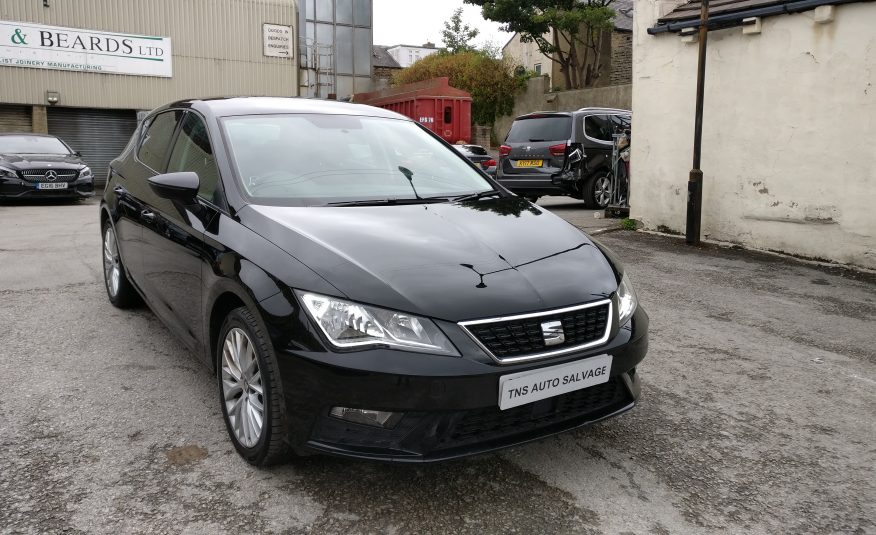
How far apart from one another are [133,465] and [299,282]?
111 cm

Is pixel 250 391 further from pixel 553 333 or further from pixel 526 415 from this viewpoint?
pixel 553 333

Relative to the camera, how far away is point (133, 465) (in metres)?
3.00

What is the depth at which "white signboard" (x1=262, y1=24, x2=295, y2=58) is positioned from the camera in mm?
24484

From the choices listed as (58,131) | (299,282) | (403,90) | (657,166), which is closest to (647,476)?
(299,282)

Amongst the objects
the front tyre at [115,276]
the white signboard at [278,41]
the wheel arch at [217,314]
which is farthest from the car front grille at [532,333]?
the white signboard at [278,41]

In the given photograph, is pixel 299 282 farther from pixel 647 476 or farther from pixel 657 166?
pixel 657 166

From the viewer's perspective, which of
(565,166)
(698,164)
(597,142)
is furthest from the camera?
(597,142)

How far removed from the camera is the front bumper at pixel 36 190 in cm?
1359

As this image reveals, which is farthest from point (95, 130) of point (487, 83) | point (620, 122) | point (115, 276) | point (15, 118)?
point (115, 276)

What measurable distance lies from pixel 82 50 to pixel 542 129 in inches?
623

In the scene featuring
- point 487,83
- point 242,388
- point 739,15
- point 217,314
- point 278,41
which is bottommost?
point 242,388

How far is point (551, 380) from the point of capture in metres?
2.62

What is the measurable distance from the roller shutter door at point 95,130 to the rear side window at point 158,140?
19.2m

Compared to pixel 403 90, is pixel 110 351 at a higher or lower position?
lower
